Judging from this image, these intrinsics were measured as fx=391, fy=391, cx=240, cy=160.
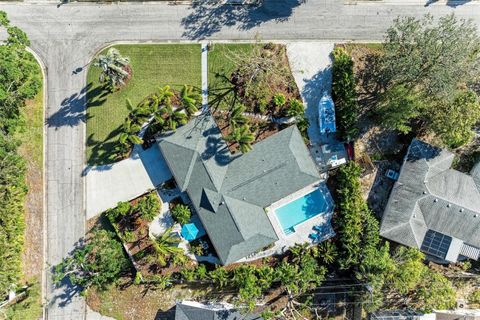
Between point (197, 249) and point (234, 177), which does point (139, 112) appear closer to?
point (234, 177)

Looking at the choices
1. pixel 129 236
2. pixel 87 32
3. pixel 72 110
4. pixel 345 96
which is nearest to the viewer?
pixel 345 96

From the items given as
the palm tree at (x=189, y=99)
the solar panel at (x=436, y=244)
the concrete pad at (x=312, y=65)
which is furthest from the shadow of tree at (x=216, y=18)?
the solar panel at (x=436, y=244)

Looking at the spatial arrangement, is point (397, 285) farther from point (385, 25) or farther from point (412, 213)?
point (385, 25)

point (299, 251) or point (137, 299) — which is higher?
point (137, 299)

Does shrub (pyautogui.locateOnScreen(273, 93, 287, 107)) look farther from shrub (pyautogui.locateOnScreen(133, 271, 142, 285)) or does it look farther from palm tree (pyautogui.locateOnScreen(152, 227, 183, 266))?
shrub (pyautogui.locateOnScreen(133, 271, 142, 285))

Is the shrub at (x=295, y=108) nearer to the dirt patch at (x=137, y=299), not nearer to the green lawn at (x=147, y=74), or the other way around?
the green lawn at (x=147, y=74)

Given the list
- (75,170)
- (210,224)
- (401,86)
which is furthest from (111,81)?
(401,86)

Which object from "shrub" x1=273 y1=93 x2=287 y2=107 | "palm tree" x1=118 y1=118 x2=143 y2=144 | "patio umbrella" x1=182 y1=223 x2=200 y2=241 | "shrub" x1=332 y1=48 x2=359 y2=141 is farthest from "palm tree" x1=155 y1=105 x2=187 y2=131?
"shrub" x1=332 y1=48 x2=359 y2=141

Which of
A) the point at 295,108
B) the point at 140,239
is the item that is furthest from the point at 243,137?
the point at 140,239
